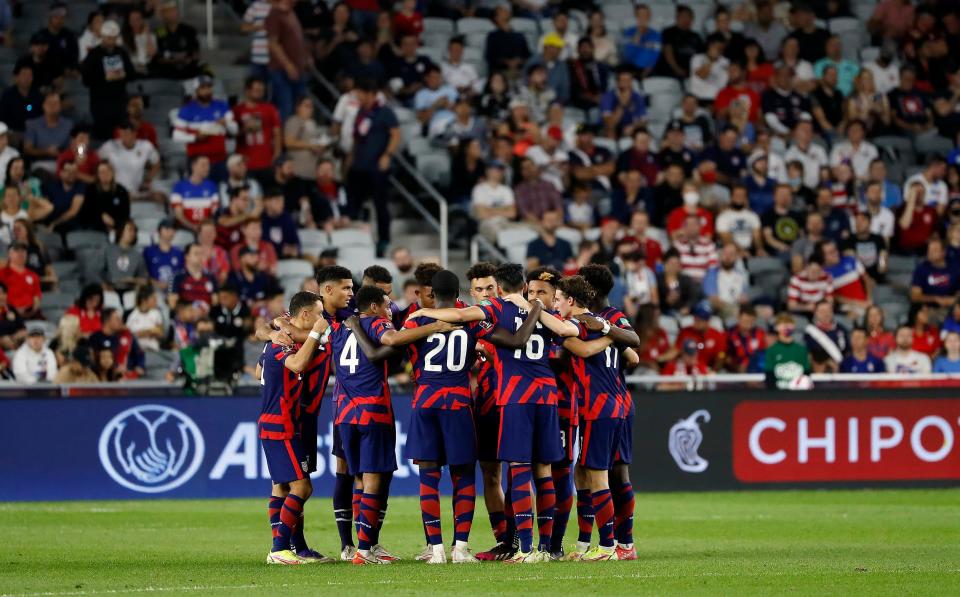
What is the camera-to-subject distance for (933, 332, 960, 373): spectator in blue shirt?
2166 cm

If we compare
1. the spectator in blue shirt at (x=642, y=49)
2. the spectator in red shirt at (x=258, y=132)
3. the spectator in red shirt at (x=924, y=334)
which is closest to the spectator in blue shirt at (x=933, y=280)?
the spectator in red shirt at (x=924, y=334)

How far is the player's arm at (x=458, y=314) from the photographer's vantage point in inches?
460

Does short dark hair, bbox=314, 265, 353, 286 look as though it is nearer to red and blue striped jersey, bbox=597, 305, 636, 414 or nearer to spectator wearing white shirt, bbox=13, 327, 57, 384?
red and blue striped jersey, bbox=597, 305, 636, 414

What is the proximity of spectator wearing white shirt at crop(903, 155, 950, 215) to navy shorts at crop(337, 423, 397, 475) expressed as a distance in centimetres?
1543

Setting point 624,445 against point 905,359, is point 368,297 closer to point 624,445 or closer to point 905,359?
point 624,445

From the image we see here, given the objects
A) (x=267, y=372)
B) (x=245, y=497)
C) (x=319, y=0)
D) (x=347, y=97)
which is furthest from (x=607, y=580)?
(x=319, y=0)

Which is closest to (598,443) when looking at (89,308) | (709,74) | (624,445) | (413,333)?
(624,445)

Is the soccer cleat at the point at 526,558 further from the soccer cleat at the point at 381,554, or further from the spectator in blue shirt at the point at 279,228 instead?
the spectator in blue shirt at the point at 279,228

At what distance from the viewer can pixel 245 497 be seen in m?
19.5

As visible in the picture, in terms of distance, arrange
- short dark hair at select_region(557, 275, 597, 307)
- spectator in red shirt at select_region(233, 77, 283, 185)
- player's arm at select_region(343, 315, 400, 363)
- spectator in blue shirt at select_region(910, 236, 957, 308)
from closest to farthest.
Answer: player's arm at select_region(343, 315, 400, 363) → short dark hair at select_region(557, 275, 597, 307) → spectator in red shirt at select_region(233, 77, 283, 185) → spectator in blue shirt at select_region(910, 236, 957, 308)

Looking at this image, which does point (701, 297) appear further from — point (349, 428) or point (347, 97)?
point (349, 428)

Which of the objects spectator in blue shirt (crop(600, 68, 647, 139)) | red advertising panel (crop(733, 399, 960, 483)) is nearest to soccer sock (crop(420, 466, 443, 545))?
red advertising panel (crop(733, 399, 960, 483))

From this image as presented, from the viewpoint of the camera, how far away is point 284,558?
12297 millimetres

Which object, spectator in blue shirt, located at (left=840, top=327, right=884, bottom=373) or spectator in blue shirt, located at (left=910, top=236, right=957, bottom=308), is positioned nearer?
spectator in blue shirt, located at (left=840, top=327, right=884, bottom=373)
